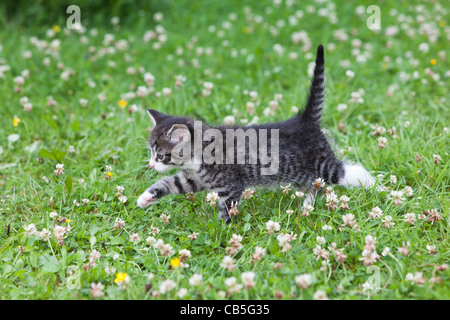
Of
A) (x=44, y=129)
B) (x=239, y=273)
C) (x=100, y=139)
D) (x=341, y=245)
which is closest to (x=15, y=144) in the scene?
(x=44, y=129)

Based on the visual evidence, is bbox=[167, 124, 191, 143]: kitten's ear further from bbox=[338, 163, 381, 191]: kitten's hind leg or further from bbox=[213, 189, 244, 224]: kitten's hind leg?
bbox=[338, 163, 381, 191]: kitten's hind leg

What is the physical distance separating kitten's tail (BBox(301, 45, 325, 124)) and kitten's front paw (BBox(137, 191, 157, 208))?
1501 millimetres

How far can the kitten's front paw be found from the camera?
403 cm

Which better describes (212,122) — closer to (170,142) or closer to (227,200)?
(170,142)

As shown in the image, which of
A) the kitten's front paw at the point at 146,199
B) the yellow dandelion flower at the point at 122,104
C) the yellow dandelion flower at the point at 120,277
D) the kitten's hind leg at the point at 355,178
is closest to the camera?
the yellow dandelion flower at the point at 120,277

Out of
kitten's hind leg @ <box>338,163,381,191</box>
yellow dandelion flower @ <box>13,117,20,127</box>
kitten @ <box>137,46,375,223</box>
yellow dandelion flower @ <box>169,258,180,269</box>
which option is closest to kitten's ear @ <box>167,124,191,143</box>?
kitten @ <box>137,46,375,223</box>

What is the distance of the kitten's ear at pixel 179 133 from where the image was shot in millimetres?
3851

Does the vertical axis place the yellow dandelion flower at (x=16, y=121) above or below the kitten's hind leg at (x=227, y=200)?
above

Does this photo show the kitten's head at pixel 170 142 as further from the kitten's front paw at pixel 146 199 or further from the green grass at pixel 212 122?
the green grass at pixel 212 122

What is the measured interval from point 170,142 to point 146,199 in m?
0.54

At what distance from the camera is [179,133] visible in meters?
3.88

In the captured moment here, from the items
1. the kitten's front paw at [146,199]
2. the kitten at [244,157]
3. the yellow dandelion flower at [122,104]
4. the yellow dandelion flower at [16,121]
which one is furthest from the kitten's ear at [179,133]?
the yellow dandelion flower at [16,121]
